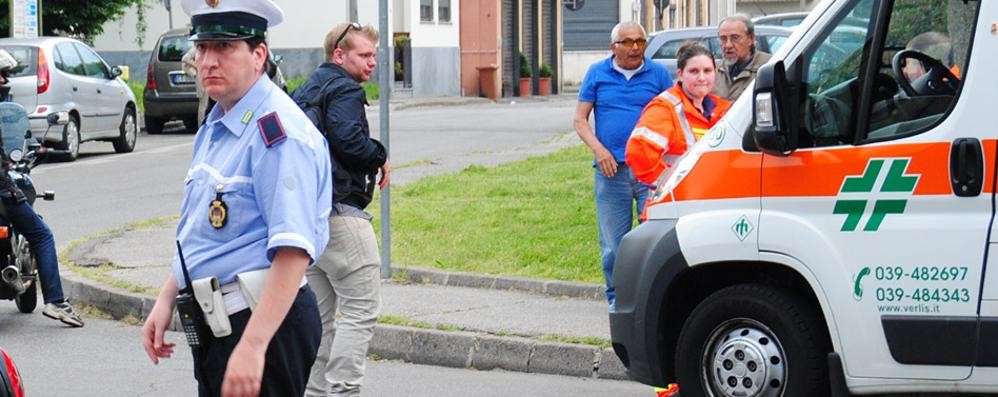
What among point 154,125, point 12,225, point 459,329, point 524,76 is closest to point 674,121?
point 459,329

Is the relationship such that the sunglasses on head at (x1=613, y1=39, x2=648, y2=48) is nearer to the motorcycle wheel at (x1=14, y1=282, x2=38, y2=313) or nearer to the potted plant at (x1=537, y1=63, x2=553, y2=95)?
the motorcycle wheel at (x1=14, y1=282, x2=38, y2=313)

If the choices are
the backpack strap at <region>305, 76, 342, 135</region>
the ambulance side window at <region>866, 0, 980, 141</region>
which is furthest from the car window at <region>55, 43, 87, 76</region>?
the ambulance side window at <region>866, 0, 980, 141</region>

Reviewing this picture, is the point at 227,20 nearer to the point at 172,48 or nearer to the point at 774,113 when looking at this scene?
the point at 774,113

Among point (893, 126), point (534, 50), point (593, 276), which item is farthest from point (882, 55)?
point (534, 50)

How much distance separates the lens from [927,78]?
6270 mm

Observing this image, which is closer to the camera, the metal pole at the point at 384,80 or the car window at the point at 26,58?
the metal pole at the point at 384,80

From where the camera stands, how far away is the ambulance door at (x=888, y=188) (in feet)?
20.0

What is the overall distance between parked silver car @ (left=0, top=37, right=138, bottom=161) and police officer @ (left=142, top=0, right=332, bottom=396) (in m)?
15.8

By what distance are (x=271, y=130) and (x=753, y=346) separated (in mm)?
2931

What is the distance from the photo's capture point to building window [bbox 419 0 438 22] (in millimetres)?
45031

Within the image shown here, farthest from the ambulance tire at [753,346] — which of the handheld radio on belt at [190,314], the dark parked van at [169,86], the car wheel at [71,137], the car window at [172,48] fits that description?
the car window at [172,48]

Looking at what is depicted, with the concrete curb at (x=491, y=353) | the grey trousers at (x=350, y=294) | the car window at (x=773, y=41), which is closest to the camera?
the grey trousers at (x=350, y=294)

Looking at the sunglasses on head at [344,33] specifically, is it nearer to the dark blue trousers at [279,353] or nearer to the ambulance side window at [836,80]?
the ambulance side window at [836,80]

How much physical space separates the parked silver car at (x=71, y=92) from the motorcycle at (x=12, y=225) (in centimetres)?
960
